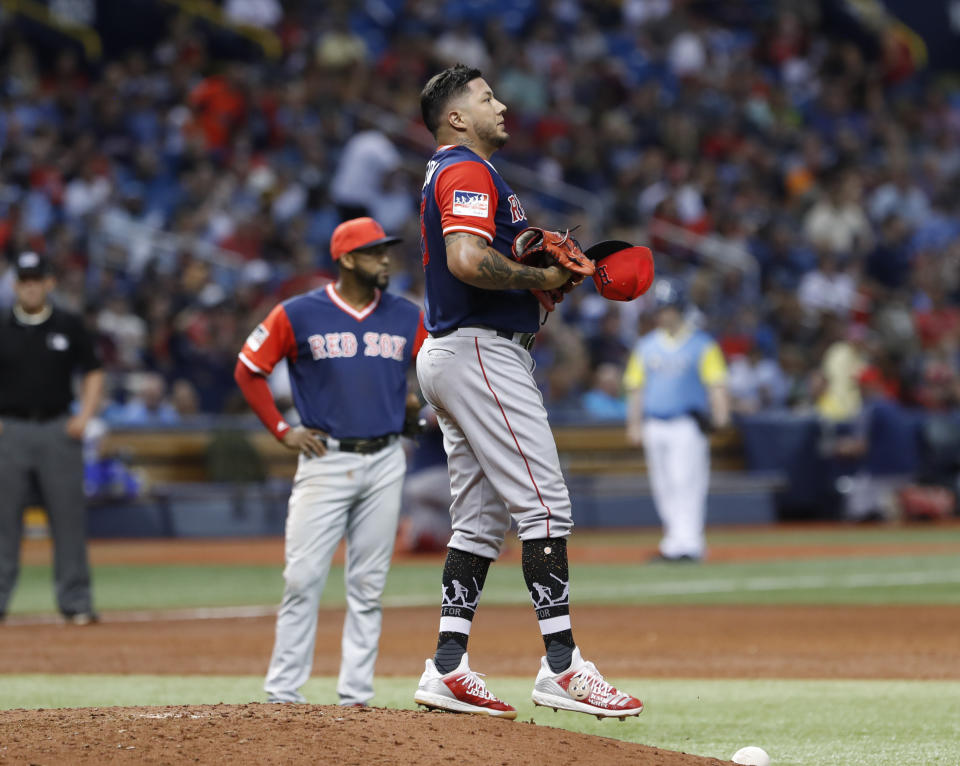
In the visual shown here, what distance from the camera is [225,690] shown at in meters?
7.21

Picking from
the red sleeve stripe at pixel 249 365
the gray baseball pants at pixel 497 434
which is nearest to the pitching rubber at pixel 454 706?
the gray baseball pants at pixel 497 434

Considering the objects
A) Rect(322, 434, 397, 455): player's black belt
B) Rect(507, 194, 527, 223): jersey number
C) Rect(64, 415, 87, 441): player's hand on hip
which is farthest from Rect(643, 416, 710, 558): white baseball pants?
Rect(507, 194, 527, 223): jersey number

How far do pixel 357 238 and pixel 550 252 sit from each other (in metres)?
1.92

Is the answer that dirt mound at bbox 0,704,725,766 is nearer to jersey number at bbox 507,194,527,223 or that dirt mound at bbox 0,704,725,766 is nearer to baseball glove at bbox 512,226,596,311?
baseball glove at bbox 512,226,596,311

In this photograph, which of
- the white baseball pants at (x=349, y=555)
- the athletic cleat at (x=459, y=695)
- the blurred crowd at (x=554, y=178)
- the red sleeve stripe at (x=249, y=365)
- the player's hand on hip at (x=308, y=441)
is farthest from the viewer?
the blurred crowd at (x=554, y=178)

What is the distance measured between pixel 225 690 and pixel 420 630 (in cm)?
268

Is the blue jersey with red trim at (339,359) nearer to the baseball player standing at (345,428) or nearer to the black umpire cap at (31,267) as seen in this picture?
the baseball player standing at (345,428)

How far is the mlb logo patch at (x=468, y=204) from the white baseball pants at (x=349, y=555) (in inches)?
76.6

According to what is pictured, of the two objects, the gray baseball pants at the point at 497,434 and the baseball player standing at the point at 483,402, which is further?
the gray baseball pants at the point at 497,434

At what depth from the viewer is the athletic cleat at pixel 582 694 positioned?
509 centimetres

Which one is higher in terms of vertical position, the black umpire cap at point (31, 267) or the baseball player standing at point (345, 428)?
the black umpire cap at point (31, 267)

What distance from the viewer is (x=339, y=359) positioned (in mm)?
6984

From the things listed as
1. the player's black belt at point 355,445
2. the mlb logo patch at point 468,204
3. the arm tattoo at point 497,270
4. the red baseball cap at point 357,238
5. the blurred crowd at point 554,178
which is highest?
the blurred crowd at point 554,178

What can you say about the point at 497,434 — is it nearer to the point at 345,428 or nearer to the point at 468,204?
the point at 468,204
